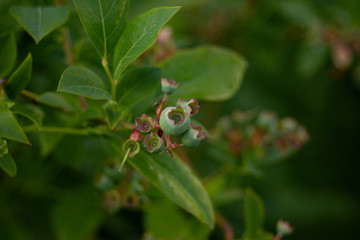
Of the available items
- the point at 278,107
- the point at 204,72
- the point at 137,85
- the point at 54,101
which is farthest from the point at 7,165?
→ the point at 278,107

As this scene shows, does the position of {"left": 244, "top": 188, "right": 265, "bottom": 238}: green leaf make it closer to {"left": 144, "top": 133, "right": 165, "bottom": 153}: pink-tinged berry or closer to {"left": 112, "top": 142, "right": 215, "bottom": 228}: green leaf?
{"left": 112, "top": 142, "right": 215, "bottom": 228}: green leaf

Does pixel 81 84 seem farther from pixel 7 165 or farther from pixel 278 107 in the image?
pixel 278 107

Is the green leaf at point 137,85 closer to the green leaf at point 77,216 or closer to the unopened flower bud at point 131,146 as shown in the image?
the unopened flower bud at point 131,146

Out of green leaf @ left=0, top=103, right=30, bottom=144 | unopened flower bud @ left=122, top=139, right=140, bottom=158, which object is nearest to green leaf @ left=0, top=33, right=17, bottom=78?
green leaf @ left=0, top=103, right=30, bottom=144

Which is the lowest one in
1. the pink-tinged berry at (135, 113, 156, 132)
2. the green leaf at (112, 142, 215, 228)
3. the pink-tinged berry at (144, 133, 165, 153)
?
the green leaf at (112, 142, 215, 228)

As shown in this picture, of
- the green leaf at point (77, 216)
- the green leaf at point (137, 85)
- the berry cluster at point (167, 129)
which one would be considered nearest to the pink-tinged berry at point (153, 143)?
the berry cluster at point (167, 129)

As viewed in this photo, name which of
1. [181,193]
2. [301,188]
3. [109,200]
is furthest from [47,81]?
[301,188]

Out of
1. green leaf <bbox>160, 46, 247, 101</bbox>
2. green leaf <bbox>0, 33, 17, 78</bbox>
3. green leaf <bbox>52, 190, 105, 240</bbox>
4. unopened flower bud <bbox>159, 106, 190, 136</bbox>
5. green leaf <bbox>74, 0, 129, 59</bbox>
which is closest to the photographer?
unopened flower bud <bbox>159, 106, 190, 136</bbox>
